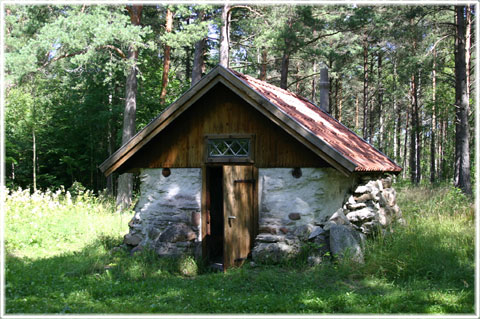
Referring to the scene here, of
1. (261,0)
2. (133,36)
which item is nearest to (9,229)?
(133,36)

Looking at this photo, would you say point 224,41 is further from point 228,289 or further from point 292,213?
point 228,289

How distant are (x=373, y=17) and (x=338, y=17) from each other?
4.87ft

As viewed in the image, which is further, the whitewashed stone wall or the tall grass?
Result: the tall grass

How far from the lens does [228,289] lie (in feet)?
23.4

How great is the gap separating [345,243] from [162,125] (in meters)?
4.26

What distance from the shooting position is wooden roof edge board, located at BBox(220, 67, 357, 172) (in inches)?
307

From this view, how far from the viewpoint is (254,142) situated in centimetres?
903

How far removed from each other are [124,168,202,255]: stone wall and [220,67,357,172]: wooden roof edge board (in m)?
2.11

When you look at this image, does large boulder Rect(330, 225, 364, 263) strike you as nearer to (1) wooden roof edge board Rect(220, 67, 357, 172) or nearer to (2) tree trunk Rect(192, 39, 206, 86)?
(1) wooden roof edge board Rect(220, 67, 357, 172)

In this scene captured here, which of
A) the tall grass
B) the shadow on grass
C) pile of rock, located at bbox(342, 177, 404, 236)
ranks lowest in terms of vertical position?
the shadow on grass

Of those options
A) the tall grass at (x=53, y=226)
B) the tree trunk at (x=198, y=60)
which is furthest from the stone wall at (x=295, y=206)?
the tree trunk at (x=198, y=60)

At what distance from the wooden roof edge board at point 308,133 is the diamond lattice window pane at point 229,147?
1.09 metres

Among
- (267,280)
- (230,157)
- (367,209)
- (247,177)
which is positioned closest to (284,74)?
(230,157)

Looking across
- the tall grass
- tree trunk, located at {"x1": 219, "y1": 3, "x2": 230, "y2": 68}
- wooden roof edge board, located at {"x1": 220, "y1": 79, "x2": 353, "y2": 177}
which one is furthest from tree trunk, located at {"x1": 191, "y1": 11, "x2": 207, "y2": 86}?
wooden roof edge board, located at {"x1": 220, "y1": 79, "x2": 353, "y2": 177}
